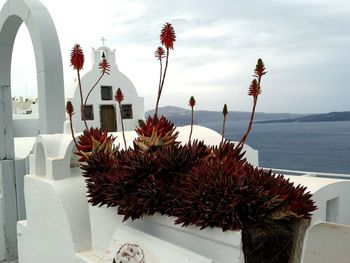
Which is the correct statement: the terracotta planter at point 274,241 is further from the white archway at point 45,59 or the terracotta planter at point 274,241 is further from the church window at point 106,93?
the church window at point 106,93

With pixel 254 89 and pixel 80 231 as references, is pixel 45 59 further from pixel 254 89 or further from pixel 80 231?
pixel 254 89

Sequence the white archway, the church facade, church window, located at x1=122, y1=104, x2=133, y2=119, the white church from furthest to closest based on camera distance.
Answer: church window, located at x1=122, y1=104, x2=133, y2=119 < the church facade < the white archway < the white church

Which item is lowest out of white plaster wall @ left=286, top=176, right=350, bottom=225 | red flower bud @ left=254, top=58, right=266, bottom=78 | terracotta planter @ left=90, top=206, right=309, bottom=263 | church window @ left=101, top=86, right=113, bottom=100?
white plaster wall @ left=286, top=176, right=350, bottom=225

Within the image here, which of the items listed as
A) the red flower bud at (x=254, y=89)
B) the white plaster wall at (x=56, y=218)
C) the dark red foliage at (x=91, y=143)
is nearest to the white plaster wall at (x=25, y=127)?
the white plaster wall at (x=56, y=218)

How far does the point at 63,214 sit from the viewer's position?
391 centimetres

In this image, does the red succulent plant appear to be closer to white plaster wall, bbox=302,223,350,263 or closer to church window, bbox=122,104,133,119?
white plaster wall, bbox=302,223,350,263

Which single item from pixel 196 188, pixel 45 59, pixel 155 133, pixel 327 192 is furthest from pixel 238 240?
pixel 327 192

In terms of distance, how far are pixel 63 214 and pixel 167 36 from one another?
2079 millimetres

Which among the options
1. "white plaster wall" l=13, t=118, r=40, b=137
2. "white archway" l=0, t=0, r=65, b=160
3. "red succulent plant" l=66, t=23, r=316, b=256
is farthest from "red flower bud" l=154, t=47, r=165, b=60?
"white plaster wall" l=13, t=118, r=40, b=137

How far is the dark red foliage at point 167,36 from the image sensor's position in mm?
3199

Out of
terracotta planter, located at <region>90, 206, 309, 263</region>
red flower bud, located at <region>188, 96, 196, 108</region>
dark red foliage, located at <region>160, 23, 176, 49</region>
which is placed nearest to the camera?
terracotta planter, located at <region>90, 206, 309, 263</region>

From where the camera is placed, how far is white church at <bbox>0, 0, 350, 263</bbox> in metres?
2.46

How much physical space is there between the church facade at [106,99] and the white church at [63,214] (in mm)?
8990

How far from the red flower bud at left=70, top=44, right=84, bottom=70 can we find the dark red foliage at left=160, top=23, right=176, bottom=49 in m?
0.86
